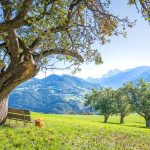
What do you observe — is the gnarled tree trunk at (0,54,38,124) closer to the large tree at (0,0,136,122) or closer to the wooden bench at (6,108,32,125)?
the large tree at (0,0,136,122)

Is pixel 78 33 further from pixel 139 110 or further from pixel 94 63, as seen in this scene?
pixel 139 110

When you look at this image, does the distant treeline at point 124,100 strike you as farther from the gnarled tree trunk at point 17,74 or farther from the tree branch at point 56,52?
the gnarled tree trunk at point 17,74

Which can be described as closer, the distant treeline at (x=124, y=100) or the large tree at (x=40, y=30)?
the large tree at (x=40, y=30)

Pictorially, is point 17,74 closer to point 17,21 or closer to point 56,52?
point 17,21

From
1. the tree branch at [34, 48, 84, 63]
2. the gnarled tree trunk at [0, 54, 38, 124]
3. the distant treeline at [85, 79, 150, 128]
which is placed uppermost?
the distant treeline at [85, 79, 150, 128]

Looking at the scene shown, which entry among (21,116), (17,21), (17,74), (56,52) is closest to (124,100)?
(21,116)

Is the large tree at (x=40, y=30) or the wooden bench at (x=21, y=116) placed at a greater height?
the large tree at (x=40, y=30)

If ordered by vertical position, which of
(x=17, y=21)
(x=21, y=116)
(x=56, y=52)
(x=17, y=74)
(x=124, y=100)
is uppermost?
(x=124, y=100)

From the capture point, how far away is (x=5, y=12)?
16922 millimetres

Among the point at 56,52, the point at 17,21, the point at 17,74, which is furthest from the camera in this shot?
the point at 56,52

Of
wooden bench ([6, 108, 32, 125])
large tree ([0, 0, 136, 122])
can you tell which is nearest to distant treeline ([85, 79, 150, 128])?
wooden bench ([6, 108, 32, 125])

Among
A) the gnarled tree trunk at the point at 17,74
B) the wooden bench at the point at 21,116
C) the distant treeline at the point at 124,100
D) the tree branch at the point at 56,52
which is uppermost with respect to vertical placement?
the distant treeline at the point at 124,100

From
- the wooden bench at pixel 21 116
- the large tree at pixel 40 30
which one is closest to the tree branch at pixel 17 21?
the large tree at pixel 40 30

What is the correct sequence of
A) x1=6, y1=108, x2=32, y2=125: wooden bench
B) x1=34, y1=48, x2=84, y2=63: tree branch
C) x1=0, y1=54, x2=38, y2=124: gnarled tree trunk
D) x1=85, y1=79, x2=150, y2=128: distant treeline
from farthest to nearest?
x1=85, y1=79, x2=150, y2=128: distant treeline → x1=6, y1=108, x2=32, y2=125: wooden bench → x1=34, y1=48, x2=84, y2=63: tree branch → x1=0, y1=54, x2=38, y2=124: gnarled tree trunk
